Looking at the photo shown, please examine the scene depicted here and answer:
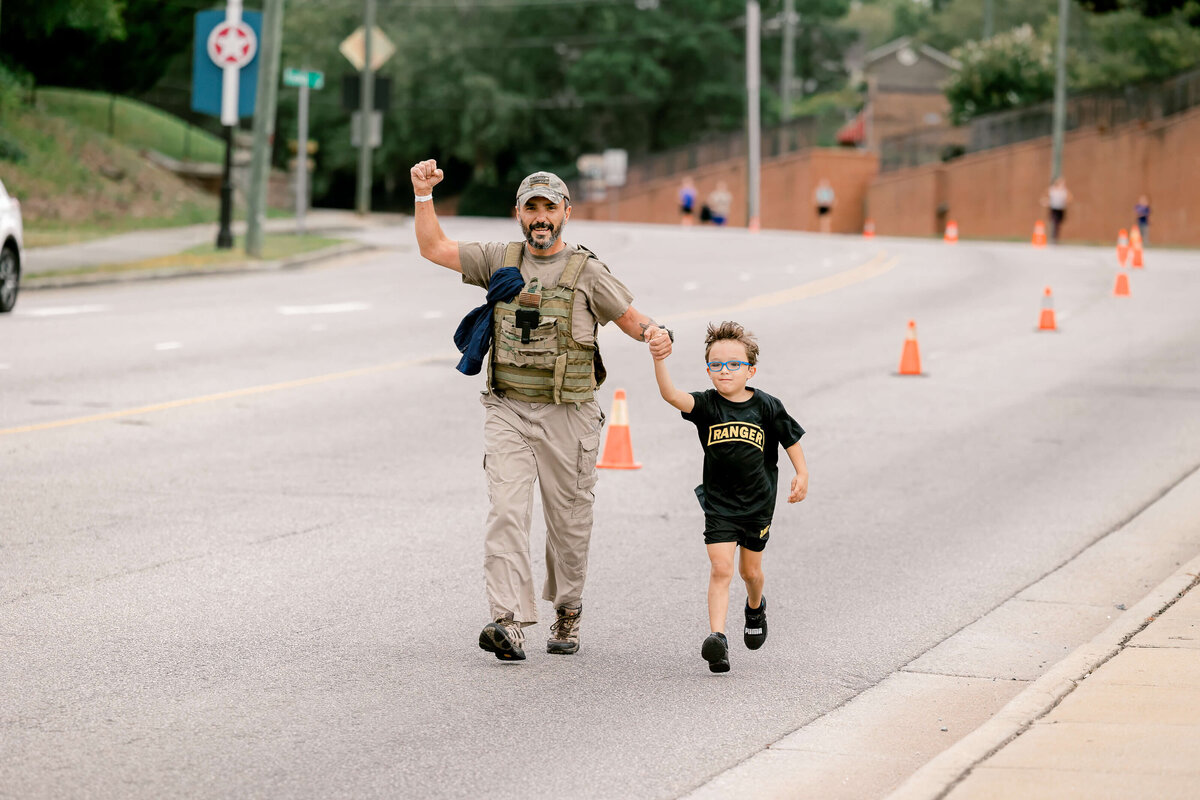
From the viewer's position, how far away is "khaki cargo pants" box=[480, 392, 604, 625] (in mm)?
7324

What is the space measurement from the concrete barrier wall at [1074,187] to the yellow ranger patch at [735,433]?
44647 millimetres

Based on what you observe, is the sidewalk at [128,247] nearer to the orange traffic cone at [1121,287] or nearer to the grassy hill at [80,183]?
the grassy hill at [80,183]

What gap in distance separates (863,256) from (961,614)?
29.5 meters

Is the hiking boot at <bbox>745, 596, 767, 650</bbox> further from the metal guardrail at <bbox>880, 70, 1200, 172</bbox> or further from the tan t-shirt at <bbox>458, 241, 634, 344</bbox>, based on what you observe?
the metal guardrail at <bbox>880, 70, 1200, 172</bbox>

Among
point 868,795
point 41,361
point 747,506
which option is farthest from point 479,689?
point 41,361

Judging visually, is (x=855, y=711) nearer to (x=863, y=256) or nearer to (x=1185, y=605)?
(x=1185, y=605)

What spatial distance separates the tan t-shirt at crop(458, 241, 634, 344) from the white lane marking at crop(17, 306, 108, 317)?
15.3 metres

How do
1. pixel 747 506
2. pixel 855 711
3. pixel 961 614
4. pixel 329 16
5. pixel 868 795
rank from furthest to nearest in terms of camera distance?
1. pixel 329 16
2. pixel 961 614
3. pixel 747 506
4. pixel 855 711
5. pixel 868 795

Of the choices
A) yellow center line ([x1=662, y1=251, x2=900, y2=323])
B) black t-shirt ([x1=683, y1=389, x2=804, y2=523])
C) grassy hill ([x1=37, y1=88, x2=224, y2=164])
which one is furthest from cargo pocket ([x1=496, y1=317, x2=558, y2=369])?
grassy hill ([x1=37, y1=88, x2=224, y2=164])

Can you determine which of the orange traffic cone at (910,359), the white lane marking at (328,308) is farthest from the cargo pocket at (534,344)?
the white lane marking at (328,308)

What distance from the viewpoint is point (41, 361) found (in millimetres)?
17062

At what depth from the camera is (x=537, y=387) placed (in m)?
7.35

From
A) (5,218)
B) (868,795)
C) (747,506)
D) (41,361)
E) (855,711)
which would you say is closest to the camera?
(868,795)

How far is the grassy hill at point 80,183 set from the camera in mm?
37875
